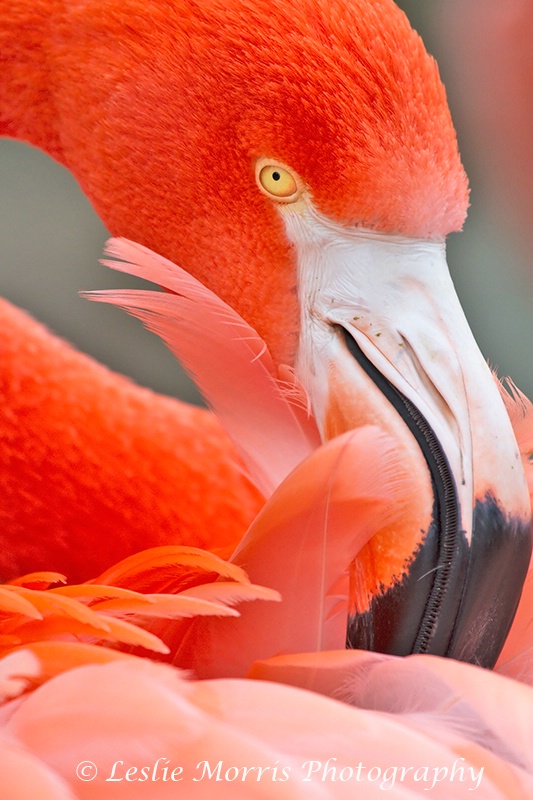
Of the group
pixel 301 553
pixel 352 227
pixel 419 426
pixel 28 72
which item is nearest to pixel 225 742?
pixel 301 553

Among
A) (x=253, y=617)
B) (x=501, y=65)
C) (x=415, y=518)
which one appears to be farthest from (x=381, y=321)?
(x=501, y=65)

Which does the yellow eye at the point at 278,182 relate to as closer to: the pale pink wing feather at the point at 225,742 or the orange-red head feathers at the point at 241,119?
Answer: the orange-red head feathers at the point at 241,119

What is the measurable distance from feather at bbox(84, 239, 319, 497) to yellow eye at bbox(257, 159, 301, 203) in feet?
0.36

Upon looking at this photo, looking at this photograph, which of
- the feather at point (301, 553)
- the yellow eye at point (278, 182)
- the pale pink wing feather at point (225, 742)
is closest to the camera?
the pale pink wing feather at point (225, 742)

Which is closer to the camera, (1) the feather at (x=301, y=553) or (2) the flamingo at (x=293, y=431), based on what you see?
(2) the flamingo at (x=293, y=431)

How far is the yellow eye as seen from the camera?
692 mm

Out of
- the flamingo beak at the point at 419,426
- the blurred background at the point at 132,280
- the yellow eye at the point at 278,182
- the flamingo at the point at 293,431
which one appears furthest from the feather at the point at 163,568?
the blurred background at the point at 132,280

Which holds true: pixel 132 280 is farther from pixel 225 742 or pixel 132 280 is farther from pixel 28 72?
pixel 225 742

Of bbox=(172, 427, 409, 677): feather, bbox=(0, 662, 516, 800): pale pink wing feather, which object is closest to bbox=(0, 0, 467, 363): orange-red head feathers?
bbox=(172, 427, 409, 677): feather

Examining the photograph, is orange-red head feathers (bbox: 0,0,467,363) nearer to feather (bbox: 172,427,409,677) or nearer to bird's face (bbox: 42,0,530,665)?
bird's face (bbox: 42,0,530,665)

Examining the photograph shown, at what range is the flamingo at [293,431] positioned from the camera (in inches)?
19.1

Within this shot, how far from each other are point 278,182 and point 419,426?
26cm

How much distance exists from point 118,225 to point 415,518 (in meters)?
0.44

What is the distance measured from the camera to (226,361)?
739 mm
